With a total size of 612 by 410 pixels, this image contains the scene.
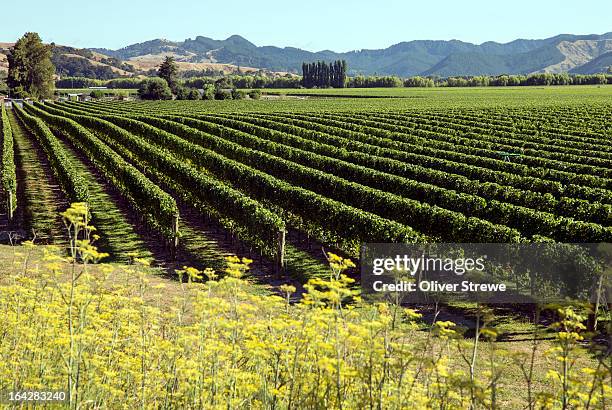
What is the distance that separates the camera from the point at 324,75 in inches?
7554

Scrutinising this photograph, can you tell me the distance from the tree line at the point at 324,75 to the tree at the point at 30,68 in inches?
3244

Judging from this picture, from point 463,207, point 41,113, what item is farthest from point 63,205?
point 41,113

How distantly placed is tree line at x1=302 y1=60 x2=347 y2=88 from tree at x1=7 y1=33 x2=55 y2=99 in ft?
270

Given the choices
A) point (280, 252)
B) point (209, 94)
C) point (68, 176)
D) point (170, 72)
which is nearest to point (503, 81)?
point (209, 94)

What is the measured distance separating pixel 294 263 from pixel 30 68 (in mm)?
122010

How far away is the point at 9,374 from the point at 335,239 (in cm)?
1504

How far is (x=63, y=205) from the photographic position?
29109 mm

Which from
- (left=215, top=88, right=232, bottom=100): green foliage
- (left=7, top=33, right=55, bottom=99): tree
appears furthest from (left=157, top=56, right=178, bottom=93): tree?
(left=7, top=33, right=55, bottom=99): tree

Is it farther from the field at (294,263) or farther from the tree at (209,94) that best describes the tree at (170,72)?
the field at (294,263)

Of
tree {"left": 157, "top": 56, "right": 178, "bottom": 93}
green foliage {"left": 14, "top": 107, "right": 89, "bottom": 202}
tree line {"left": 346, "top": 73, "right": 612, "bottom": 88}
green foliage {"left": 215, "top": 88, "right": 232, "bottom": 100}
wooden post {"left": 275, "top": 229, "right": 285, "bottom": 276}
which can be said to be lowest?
→ wooden post {"left": 275, "top": 229, "right": 285, "bottom": 276}

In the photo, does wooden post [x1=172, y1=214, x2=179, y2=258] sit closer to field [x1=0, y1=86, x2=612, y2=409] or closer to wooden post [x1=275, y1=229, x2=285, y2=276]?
field [x1=0, y1=86, x2=612, y2=409]

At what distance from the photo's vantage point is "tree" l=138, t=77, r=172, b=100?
125938mm

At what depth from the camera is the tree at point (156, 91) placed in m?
126

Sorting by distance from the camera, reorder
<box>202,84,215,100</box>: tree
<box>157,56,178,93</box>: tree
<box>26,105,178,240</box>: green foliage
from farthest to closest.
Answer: <box>157,56,178,93</box>: tree, <box>202,84,215,100</box>: tree, <box>26,105,178,240</box>: green foliage
